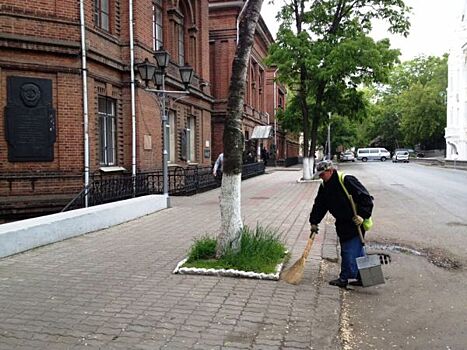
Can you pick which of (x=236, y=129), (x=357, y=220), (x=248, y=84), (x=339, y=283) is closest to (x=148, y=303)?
(x=339, y=283)

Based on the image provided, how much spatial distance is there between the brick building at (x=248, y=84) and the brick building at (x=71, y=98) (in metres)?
8.33

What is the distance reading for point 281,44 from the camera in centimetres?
2269

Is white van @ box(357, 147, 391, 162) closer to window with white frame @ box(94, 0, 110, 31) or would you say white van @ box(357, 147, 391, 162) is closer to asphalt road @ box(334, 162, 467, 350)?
window with white frame @ box(94, 0, 110, 31)

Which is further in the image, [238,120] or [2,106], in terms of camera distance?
[2,106]

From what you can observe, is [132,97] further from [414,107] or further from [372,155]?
[372,155]

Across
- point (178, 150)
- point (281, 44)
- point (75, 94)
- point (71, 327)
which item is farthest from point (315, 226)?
point (281, 44)

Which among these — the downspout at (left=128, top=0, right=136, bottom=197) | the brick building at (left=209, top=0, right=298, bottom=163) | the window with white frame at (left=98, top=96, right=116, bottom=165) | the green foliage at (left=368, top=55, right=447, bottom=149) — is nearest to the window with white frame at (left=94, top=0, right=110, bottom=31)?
the downspout at (left=128, top=0, right=136, bottom=197)

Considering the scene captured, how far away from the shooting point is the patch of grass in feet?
20.8

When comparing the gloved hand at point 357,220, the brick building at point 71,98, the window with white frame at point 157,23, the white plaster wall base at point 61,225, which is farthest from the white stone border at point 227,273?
the window with white frame at point 157,23

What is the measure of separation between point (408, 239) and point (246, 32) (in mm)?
5159

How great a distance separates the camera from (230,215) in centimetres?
665

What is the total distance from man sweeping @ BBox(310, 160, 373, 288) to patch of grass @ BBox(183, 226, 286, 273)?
938 mm

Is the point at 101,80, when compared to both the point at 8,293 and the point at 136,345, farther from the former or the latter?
the point at 136,345

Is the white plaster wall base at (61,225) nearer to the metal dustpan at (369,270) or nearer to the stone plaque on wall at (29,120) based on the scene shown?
the stone plaque on wall at (29,120)
